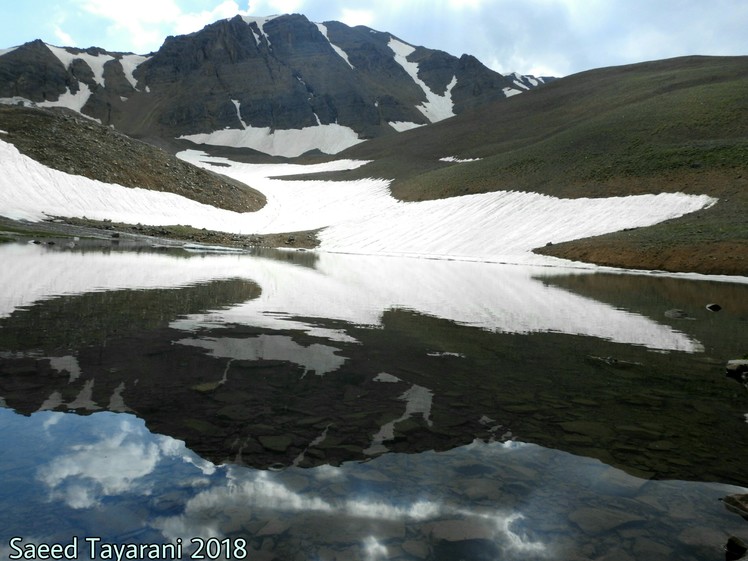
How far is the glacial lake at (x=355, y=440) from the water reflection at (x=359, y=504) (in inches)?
0.8

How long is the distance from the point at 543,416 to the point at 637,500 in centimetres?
226

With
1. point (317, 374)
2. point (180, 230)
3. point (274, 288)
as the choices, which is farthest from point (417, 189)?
point (317, 374)

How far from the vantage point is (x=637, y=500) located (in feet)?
16.3

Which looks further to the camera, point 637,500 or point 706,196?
point 706,196

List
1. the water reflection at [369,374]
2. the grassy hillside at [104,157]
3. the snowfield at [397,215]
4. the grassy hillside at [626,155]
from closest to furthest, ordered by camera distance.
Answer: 1. the water reflection at [369,374]
2. the grassy hillside at [626,155]
3. the snowfield at [397,215]
4. the grassy hillside at [104,157]

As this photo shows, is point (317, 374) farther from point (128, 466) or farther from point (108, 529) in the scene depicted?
point (108, 529)

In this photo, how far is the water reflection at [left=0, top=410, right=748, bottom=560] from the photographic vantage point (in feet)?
13.4

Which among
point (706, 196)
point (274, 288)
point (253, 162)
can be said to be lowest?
point (274, 288)

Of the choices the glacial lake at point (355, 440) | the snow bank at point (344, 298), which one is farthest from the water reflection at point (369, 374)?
the snow bank at point (344, 298)

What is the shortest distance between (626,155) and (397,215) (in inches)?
1214

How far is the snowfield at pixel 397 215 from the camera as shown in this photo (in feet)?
179

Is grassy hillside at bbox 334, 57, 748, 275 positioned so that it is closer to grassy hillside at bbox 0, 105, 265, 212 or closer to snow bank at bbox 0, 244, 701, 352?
snow bank at bbox 0, 244, 701, 352

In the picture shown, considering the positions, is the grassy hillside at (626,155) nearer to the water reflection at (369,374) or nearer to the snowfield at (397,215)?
the snowfield at (397,215)

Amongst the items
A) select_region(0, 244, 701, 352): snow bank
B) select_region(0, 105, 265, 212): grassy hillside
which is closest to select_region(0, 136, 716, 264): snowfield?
select_region(0, 105, 265, 212): grassy hillside
